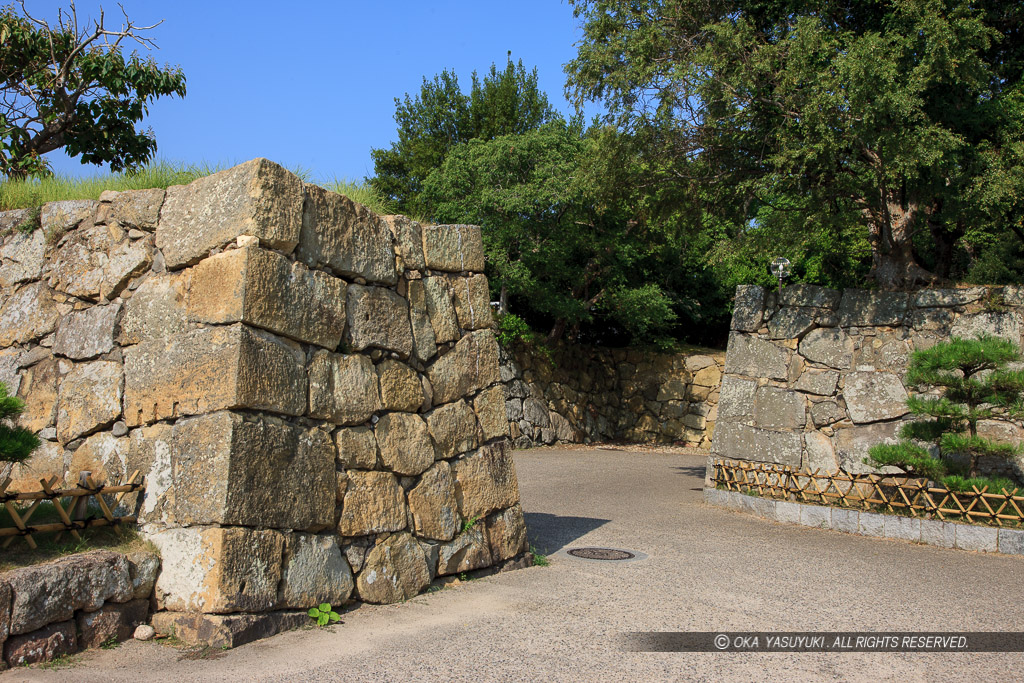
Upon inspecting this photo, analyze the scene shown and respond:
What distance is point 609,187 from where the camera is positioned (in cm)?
1084

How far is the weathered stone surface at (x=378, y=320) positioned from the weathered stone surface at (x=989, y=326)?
7.06 meters

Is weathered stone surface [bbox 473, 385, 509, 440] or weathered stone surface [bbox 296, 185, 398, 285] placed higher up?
weathered stone surface [bbox 296, 185, 398, 285]

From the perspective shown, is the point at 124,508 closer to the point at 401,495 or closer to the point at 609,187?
the point at 401,495

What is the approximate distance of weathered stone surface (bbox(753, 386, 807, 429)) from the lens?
10141 mm

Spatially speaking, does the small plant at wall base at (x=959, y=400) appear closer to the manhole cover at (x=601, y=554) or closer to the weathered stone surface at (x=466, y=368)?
the manhole cover at (x=601, y=554)

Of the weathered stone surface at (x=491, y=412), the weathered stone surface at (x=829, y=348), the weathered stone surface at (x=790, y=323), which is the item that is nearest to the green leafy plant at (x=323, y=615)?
the weathered stone surface at (x=491, y=412)

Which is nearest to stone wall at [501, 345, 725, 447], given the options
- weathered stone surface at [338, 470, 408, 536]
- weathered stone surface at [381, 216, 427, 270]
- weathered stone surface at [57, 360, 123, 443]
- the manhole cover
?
the manhole cover

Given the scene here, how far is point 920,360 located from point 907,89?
2804 mm

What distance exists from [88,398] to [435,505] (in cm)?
236

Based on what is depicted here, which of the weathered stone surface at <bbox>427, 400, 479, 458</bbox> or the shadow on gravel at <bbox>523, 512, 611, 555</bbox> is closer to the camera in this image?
the weathered stone surface at <bbox>427, 400, 479, 458</bbox>

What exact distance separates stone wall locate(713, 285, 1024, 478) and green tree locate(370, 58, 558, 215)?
10553mm

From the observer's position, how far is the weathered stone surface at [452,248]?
5715 millimetres

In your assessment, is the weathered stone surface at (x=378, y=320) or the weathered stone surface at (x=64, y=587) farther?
the weathered stone surface at (x=378, y=320)

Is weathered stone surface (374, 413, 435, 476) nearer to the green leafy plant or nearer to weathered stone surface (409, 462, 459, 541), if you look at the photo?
weathered stone surface (409, 462, 459, 541)
